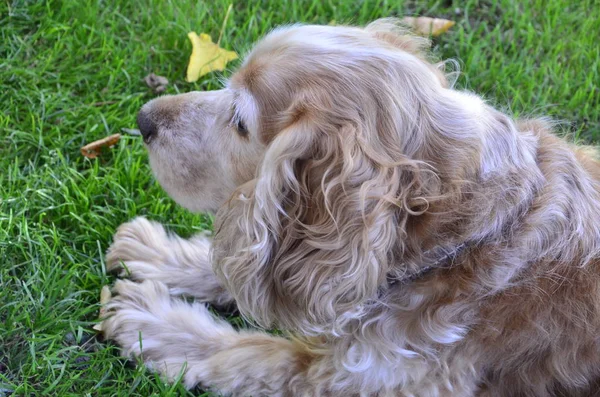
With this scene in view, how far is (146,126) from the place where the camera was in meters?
3.52

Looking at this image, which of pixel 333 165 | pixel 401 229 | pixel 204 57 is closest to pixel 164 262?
pixel 204 57

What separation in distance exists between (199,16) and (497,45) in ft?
6.23

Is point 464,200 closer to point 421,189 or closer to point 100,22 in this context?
point 421,189

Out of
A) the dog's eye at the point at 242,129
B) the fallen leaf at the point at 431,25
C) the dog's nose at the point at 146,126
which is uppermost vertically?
the dog's eye at the point at 242,129

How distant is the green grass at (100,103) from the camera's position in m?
3.55

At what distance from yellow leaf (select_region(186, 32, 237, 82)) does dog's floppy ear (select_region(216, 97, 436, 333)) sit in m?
1.91

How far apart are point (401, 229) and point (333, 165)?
1.06 feet

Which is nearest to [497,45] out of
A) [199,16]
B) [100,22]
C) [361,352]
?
[199,16]

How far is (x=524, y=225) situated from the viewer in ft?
9.75

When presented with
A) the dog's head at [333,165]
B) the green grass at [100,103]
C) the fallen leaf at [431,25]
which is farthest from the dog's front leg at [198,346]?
the fallen leaf at [431,25]

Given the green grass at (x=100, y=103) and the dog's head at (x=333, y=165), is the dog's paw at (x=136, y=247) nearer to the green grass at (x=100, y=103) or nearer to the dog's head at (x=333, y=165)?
the green grass at (x=100, y=103)

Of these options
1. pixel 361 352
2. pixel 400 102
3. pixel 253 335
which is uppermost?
pixel 400 102

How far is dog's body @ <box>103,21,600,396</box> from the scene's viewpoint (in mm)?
2834

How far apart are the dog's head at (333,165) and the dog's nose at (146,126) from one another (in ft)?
1.52
